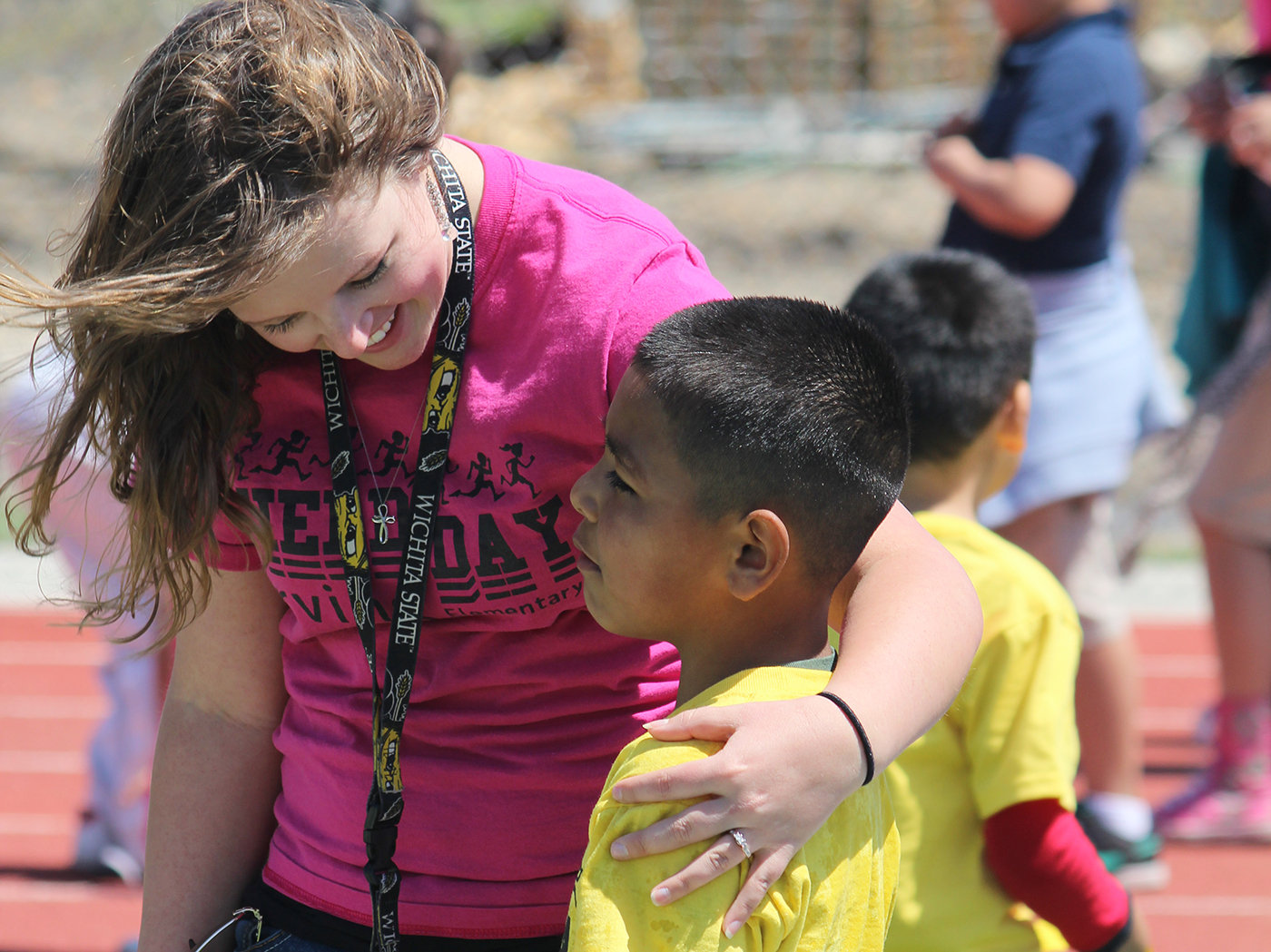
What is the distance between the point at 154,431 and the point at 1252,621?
340 centimetres

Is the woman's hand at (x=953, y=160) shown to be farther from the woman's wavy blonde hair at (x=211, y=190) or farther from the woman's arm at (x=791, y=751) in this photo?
the woman's arm at (x=791, y=751)

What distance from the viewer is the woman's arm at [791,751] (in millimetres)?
1288

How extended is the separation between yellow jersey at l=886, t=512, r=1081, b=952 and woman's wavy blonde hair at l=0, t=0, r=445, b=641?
1006mm

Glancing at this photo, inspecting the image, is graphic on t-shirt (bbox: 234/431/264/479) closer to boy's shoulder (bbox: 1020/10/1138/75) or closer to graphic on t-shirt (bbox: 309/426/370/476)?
graphic on t-shirt (bbox: 309/426/370/476)

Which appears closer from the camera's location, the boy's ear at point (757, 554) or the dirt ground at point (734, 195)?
the boy's ear at point (757, 554)

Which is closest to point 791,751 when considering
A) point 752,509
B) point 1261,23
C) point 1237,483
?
point 752,509

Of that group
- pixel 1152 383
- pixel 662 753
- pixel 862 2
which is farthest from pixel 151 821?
pixel 862 2

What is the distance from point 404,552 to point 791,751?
1.85 ft

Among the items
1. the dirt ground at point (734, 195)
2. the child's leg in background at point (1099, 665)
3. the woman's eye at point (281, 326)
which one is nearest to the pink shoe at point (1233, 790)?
the child's leg in background at point (1099, 665)

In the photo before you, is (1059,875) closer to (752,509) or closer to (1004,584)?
(1004,584)

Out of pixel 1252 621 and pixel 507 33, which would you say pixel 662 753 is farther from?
pixel 507 33

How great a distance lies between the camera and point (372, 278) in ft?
5.21

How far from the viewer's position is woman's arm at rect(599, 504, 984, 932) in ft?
4.23

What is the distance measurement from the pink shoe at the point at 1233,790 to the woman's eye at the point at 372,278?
3366 mm
